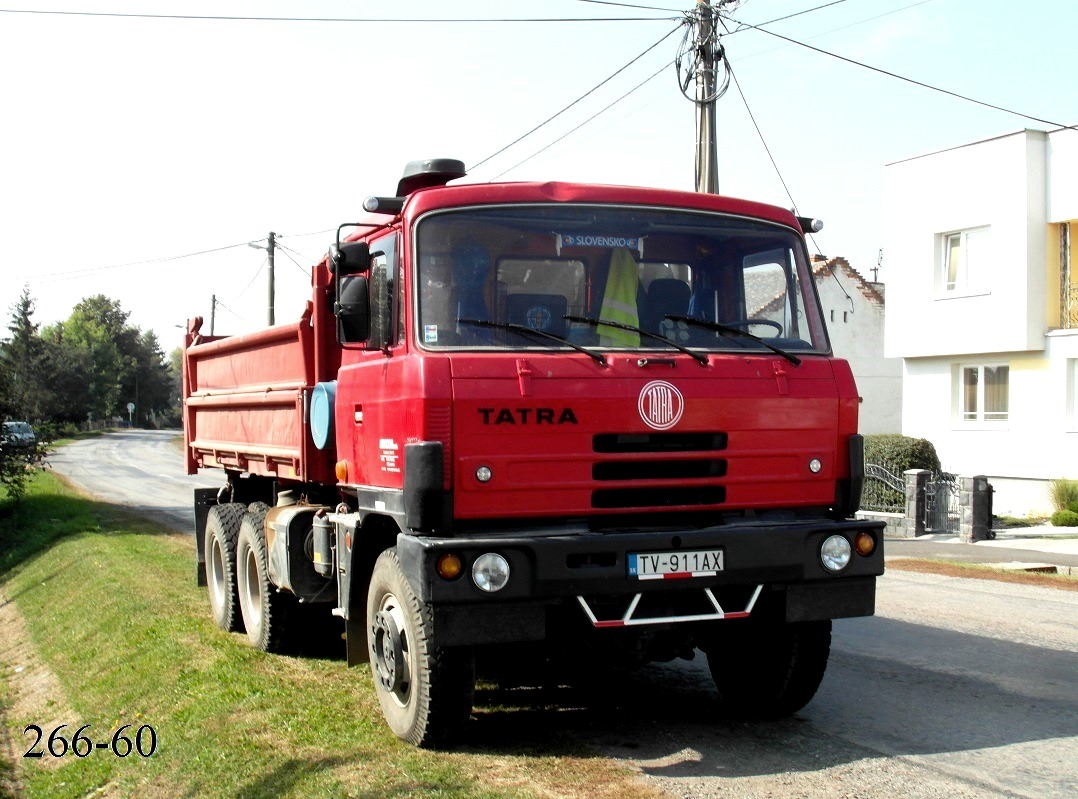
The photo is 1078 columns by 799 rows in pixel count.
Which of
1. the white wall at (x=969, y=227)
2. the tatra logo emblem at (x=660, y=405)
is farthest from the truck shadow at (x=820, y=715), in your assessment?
the white wall at (x=969, y=227)

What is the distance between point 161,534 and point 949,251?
16.1 metres

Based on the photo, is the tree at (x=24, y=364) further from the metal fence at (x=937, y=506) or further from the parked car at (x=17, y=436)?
the metal fence at (x=937, y=506)

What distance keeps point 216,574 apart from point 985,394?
17.8 meters

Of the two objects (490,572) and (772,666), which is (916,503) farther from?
(490,572)

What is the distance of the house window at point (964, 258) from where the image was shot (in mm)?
23188

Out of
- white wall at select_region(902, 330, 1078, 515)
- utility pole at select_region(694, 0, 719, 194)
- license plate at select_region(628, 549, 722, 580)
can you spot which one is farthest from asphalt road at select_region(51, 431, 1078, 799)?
white wall at select_region(902, 330, 1078, 515)

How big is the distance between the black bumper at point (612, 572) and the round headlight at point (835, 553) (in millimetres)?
27

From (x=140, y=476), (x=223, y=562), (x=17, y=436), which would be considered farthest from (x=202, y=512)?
(x=140, y=476)

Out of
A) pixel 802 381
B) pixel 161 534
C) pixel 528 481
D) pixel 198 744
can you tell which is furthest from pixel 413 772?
pixel 161 534

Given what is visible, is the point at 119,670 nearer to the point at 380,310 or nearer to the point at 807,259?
the point at 380,310

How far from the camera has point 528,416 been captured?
5.41 meters

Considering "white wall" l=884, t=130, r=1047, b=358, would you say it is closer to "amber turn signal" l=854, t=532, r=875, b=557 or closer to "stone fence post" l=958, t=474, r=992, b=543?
"stone fence post" l=958, t=474, r=992, b=543

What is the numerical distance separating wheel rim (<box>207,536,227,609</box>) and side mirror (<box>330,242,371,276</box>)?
4.30 meters

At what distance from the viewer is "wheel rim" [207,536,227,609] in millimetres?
9828
